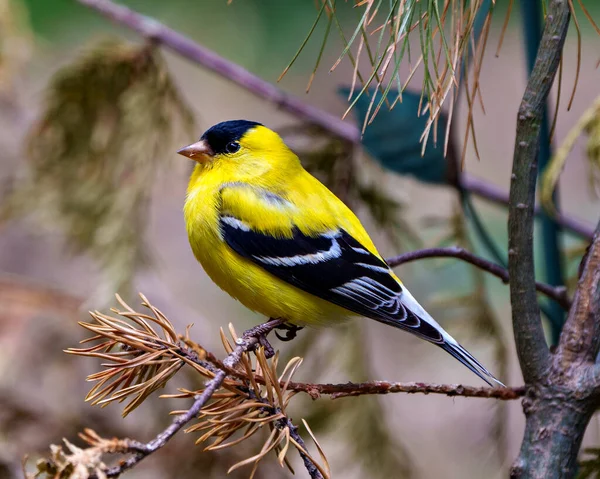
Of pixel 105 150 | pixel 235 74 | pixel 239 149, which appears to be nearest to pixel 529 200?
pixel 239 149

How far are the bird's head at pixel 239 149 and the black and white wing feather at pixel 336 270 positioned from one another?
249 millimetres

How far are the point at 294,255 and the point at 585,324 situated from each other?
2.10 feet

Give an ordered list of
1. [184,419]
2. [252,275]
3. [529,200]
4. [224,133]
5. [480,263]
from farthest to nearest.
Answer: [224,133] → [252,275] → [480,263] → [529,200] → [184,419]

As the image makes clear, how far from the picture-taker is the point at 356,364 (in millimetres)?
1904

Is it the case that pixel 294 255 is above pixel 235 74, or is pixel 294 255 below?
below

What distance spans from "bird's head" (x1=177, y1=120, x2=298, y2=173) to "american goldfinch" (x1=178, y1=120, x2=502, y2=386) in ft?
0.24

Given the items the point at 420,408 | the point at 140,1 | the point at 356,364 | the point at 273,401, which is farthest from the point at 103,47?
the point at 420,408

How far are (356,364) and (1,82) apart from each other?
1458 mm

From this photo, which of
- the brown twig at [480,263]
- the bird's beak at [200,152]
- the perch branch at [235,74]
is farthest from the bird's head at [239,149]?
the brown twig at [480,263]

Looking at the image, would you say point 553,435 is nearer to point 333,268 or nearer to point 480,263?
point 480,263

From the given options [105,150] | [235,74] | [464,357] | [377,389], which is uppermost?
[235,74]

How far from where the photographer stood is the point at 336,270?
1.34 m

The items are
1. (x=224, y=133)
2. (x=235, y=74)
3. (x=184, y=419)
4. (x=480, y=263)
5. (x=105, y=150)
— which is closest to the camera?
(x=184, y=419)

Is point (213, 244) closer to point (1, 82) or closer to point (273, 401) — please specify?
point (273, 401)
